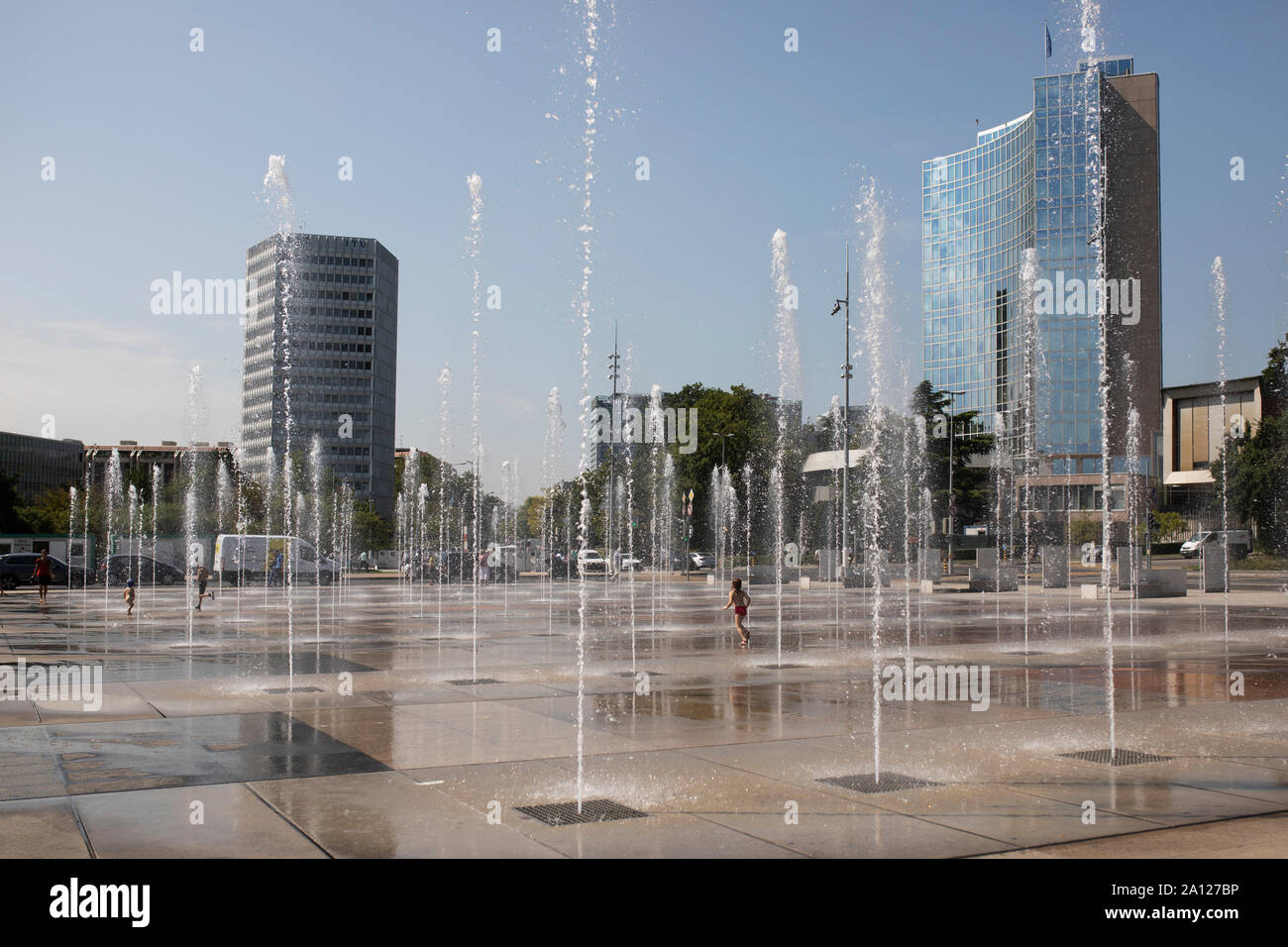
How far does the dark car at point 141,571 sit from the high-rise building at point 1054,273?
6047cm

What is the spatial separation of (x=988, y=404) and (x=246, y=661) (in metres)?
95.3

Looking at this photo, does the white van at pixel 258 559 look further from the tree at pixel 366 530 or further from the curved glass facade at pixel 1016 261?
the curved glass facade at pixel 1016 261

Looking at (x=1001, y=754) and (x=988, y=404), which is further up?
(x=988, y=404)

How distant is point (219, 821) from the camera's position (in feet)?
21.9

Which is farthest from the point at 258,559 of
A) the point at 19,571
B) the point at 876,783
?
the point at 876,783

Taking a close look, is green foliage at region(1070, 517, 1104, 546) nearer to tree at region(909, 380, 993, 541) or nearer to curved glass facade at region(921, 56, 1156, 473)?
tree at region(909, 380, 993, 541)

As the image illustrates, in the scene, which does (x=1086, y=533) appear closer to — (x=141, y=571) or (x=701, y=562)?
(x=701, y=562)

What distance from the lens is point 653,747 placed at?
9422 millimetres

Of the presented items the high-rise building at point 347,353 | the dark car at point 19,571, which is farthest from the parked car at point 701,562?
the high-rise building at point 347,353

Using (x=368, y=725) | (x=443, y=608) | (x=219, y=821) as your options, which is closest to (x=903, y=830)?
(x=219, y=821)

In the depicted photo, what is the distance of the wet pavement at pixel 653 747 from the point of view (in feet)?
21.1

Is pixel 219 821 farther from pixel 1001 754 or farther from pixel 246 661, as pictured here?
pixel 246 661

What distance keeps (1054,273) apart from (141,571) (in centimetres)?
7603

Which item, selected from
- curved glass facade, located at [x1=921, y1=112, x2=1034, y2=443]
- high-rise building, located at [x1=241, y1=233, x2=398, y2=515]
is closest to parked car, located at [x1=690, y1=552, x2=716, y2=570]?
curved glass facade, located at [x1=921, y1=112, x2=1034, y2=443]
